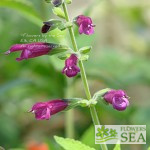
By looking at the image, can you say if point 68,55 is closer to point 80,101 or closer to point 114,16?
point 80,101

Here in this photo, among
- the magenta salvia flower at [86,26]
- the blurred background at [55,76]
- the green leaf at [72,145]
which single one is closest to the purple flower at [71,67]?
the magenta salvia flower at [86,26]

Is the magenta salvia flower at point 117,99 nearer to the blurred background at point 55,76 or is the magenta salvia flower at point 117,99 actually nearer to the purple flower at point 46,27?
the purple flower at point 46,27

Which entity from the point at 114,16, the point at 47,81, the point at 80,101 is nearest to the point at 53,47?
the point at 80,101

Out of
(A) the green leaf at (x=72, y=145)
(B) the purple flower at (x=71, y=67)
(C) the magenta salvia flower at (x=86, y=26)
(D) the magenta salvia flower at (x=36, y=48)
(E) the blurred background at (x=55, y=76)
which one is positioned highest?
(E) the blurred background at (x=55, y=76)

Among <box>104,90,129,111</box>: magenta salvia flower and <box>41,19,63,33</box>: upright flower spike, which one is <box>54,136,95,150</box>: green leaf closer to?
<box>104,90,129,111</box>: magenta salvia flower

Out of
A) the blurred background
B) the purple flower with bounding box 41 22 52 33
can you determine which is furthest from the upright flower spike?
the blurred background

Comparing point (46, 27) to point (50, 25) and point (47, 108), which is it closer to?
point (50, 25)
